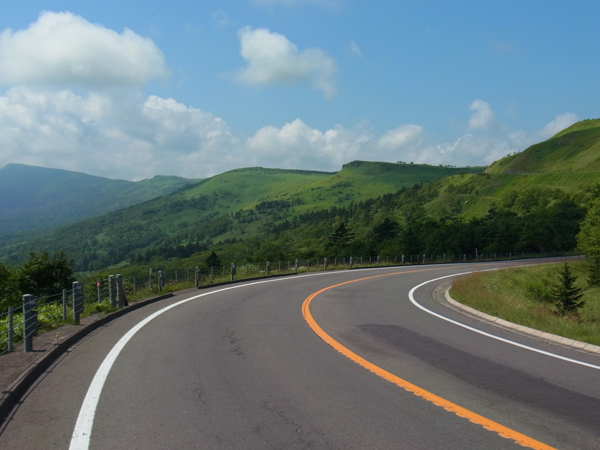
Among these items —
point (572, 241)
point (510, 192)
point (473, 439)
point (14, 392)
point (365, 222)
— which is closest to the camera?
point (473, 439)

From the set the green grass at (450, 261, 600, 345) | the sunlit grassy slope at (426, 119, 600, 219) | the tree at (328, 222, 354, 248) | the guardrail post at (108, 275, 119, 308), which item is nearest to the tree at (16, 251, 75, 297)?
the guardrail post at (108, 275, 119, 308)

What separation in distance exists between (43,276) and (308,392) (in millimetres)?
48263

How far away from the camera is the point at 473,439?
4871 mm

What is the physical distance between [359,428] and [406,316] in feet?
29.4

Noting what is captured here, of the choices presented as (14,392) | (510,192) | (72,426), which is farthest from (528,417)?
(510,192)

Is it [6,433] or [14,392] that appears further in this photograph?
[14,392]

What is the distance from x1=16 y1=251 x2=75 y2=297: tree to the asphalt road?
4142 centimetres

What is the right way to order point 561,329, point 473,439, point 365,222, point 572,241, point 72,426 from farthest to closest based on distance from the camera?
point 365,222
point 572,241
point 561,329
point 72,426
point 473,439

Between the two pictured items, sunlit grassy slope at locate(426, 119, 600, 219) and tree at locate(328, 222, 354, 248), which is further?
sunlit grassy slope at locate(426, 119, 600, 219)

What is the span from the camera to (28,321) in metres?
8.76

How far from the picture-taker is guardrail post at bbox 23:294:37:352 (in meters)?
8.52

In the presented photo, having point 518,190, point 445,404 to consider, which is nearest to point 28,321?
point 445,404

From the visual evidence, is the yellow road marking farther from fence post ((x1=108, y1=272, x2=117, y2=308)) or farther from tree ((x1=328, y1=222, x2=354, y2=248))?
tree ((x1=328, y1=222, x2=354, y2=248))

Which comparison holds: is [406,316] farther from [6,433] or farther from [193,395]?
[6,433]
